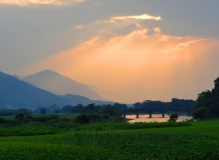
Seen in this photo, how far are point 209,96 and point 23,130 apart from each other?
54.8 m

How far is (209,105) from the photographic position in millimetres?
84750

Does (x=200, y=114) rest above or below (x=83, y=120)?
above

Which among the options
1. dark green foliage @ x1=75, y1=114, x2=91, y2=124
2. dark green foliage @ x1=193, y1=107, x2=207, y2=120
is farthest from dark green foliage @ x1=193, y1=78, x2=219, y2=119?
dark green foliage @ x1=75, y1=114, x2=91, y2=124

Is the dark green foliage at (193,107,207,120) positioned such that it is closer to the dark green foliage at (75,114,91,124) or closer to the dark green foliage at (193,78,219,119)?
the dark green foliage at (193,78,219,119)

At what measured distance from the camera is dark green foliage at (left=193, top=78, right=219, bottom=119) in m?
80.5

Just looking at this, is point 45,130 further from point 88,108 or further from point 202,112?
point 88,108

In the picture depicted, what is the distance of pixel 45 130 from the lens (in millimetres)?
46844

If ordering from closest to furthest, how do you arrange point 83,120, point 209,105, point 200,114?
point 83,120 → point 200,114 → point 209,105

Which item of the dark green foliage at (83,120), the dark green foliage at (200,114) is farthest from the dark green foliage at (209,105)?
the dark green foliage at (83,120)

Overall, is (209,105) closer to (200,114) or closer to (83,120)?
(200,114)

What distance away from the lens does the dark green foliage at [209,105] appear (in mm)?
80500

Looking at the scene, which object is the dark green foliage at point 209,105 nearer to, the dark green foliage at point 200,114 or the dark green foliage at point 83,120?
the dark green foliage at point 200,114

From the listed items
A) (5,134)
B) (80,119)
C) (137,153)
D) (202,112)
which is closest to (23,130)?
(5,134)

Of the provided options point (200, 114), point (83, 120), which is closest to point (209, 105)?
point (200, 114)
